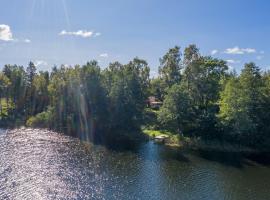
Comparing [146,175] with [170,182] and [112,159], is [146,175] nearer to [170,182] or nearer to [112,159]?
[170,182]

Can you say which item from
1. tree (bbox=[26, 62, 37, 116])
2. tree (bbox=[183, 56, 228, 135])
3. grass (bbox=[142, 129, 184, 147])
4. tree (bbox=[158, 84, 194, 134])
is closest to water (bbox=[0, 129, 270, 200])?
grass (bbox=[142, 129, 184, 147])

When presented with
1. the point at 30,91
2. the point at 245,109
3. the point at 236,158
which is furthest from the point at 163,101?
the point at 30,91

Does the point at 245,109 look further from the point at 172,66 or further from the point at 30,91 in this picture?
the point at 30,91

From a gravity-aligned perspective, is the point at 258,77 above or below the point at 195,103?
above

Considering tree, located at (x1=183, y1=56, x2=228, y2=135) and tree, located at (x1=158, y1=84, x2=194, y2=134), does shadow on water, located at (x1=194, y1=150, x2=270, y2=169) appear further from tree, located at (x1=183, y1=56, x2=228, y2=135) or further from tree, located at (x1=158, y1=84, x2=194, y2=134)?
tree, located at (x1=183, y1=56, x2=228, y2=135)

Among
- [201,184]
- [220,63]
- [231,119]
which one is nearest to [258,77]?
[231,119]

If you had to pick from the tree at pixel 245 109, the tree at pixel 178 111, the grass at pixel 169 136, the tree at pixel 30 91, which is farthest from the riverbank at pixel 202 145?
the tree at pixel 30 91
